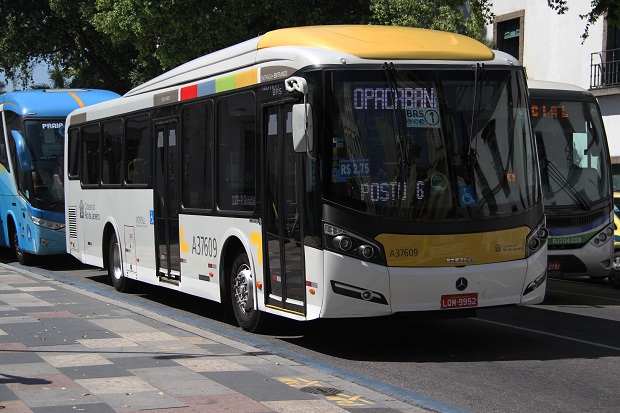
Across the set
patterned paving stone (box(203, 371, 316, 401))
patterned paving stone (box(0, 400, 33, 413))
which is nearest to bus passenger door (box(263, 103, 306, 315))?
patterned paving stone (box(203, 371, 316, 401))

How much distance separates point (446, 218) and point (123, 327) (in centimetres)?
417

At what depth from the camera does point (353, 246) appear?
1003 cm

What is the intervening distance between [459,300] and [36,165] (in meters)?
14.1

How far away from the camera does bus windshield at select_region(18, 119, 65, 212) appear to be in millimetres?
22016

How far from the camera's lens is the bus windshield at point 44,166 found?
2202cm

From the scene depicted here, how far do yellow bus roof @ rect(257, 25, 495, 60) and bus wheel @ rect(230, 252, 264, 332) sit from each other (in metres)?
2.67

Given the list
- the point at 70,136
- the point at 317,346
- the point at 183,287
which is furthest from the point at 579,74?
the point at 317,346

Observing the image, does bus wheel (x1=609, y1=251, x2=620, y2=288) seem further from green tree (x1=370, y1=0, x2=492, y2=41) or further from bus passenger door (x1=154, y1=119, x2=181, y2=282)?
green tree (x1=370, y1=0, x2=492, y2=41)

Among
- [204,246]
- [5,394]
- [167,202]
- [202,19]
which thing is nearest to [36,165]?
[202,19]

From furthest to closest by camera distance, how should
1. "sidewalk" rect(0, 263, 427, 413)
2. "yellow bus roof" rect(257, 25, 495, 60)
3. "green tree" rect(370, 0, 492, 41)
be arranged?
"green tree" rect(370, 0, 492, 41) → "yellow bus roof" rect(257, 25, 495, 60) → "sidewalk" rect(0, 263, 427, 413)

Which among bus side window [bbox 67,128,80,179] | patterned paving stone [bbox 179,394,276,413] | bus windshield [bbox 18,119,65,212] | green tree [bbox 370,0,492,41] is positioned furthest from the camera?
green tree [bbox 370,0,492,41]

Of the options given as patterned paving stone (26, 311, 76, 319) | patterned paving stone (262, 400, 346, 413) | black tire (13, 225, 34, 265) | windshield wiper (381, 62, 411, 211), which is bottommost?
black tire (13, 225, 34, 265)

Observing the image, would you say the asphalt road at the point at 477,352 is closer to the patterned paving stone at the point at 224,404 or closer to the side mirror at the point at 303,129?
the patterned paving stone at the point at 224,404

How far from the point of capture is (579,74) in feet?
96.1
